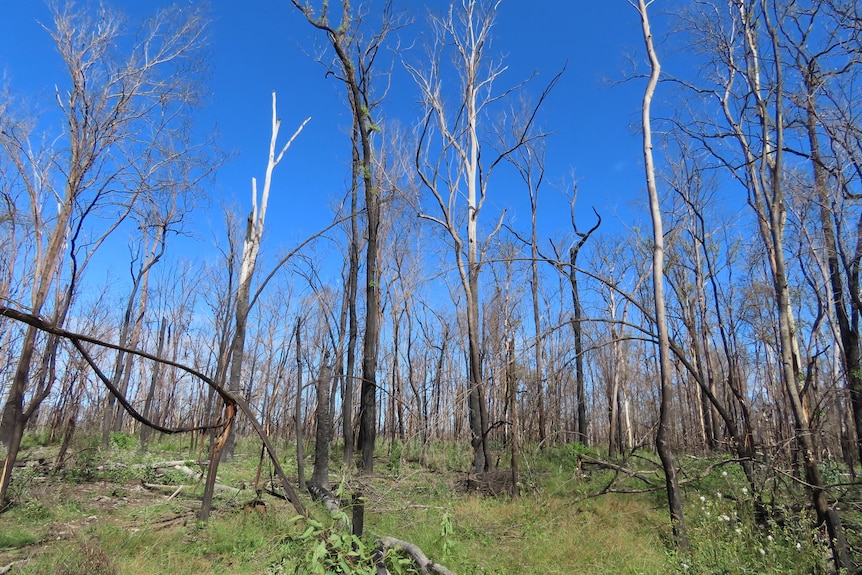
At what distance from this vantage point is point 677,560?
4766mm

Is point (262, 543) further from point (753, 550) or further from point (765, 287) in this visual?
point (765, 287)

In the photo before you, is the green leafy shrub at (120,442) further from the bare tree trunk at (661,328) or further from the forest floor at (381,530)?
the bare tree trunk at (661,328)

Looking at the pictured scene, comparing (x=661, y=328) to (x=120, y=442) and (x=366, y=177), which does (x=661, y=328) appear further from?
(x=120, y=442)

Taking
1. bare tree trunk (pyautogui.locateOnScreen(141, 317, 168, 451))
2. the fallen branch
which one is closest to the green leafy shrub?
bare tree trunk (pyautogui.locateOnScreen(141, 317, 168, 451))

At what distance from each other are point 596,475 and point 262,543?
7848 millimetres

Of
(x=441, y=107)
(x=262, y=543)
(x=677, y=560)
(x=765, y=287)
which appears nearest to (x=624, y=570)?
(x=677, y=560)

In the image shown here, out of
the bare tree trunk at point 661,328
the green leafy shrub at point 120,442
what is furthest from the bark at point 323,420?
the green leafy shrub at point 120,442

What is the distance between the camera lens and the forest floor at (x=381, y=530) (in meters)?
4.39

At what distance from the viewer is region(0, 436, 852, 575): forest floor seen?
439 cm

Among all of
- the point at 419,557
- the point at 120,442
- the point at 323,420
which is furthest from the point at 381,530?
the point at 120,442

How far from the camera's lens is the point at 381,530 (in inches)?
245

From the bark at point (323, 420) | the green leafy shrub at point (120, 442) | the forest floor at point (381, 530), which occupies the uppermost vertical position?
the bark at point (323, 420)

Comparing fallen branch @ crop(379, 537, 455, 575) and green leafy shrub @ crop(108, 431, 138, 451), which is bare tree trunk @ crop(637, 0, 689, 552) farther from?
green leafy shrub @ crop(108, 431, 138, 451)

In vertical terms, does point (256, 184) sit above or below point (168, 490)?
above
